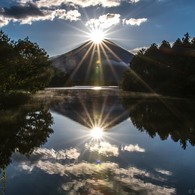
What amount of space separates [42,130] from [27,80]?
2690cm

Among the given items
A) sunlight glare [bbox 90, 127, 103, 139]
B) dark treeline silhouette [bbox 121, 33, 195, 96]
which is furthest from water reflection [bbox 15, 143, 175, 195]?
dark treeline silhouette [bbox 121, 33, 195, 96]

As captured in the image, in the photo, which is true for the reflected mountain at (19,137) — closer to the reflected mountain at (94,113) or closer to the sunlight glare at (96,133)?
the sunlight glare at (96,133)

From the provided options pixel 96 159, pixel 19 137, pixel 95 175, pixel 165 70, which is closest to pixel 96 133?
pixel 19 137

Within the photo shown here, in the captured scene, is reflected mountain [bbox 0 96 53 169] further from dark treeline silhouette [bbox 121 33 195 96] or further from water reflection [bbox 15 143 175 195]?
dark treeline silhouette [bbox 121 33 195 96]

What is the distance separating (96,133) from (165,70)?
241 ft

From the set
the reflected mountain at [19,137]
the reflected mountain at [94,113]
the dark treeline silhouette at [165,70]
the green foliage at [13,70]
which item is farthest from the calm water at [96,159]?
the dark treeline silhouette at [165,70]

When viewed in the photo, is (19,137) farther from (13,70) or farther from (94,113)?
(13,70)

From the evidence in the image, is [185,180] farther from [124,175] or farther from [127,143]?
[127,143]

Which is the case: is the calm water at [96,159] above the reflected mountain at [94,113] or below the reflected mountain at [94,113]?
below

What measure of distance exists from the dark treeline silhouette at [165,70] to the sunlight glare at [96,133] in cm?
5090

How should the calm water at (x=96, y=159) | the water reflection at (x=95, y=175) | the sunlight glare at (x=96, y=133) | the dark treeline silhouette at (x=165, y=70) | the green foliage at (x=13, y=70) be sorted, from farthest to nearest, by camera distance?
the dark treeline silhouette at (x=165, y=70), the green foliage at (x=13, y=70), the sunlight glare at (x=96, y=133), the calm water at (x=96, y=159), the water reflection at (x=95, y=175)

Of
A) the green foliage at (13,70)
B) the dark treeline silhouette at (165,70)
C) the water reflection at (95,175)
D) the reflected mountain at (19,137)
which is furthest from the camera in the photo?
the dark treeline silhouette at (165,70)

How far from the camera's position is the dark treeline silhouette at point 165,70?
7756 cm

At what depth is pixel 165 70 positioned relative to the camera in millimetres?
92250
